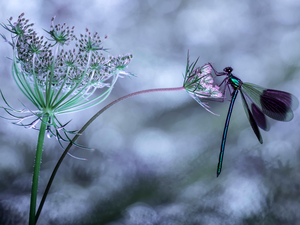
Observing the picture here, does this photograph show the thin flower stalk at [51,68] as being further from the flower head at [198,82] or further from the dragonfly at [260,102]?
the dragonfly at [260,102]

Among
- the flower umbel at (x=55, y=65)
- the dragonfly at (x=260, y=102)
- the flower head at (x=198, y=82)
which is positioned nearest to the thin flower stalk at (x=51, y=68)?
the flower umbel at (x=55, y=65)

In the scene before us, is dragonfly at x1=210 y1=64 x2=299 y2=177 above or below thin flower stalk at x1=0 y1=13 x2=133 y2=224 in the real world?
above

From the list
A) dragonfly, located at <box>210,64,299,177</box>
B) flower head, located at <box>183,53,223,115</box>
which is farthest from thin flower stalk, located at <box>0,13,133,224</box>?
dragonfly, located at <box>210,64,299,177</box>

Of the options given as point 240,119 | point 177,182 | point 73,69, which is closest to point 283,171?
point 240,119

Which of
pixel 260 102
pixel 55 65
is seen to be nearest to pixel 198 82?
pixel 55 65

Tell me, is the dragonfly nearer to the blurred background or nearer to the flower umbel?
the blurred background

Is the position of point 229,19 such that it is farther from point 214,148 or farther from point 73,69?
point 73,69
